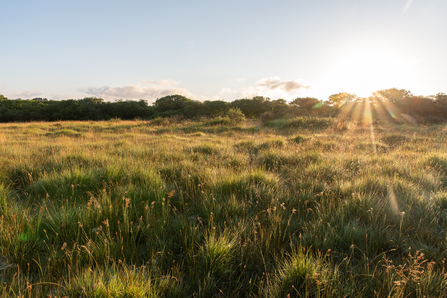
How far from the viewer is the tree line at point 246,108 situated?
27.8 metres

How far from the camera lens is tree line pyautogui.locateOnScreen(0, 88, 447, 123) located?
91.4 ft

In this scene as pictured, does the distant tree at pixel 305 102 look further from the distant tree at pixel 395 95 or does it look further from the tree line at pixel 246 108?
the distant tree at pixel 395 95

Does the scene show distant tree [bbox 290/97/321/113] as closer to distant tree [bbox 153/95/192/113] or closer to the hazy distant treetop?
the hazy distant treetop

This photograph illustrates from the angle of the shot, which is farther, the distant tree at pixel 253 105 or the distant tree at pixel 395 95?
the distant tree at pixel 253 105

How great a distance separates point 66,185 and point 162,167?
5.23ft

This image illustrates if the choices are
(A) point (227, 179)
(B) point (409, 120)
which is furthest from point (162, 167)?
(B) point (409, 120)

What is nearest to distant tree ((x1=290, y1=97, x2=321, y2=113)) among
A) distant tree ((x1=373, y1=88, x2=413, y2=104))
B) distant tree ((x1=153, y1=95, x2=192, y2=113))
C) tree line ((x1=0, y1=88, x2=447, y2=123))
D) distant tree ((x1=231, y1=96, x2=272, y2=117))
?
tree line ((x1=0, y1=88, x2=447, y2=123))

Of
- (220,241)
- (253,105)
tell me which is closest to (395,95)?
(253,105)

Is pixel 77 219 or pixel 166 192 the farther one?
pixel 166 192

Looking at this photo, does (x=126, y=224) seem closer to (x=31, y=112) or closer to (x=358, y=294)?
(x=358, y=294)

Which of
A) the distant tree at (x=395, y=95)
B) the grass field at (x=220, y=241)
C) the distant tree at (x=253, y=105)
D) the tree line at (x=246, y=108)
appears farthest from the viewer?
the distant tree at (x=253, y=105)

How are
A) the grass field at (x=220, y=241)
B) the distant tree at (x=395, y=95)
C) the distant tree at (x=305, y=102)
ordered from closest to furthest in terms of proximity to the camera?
the grass field at (x=220, y=241), the distant tree at (x=395, y=95), the distant tree at (x=305, y=102)

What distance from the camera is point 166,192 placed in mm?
3193

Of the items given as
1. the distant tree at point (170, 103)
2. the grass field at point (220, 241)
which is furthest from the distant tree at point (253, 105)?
the grass field at point (220, 241)
